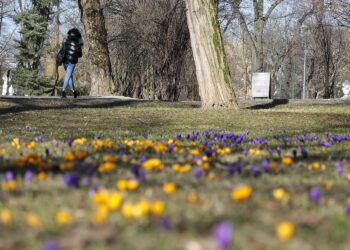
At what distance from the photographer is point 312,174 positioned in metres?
4.13

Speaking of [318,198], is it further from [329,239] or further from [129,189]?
[129,189]

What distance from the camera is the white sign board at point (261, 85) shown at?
31.7 meters

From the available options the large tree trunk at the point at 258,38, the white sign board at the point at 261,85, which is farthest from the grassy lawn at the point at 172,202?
the large tree trunk at the point at 258,38

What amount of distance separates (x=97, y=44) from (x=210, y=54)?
1096cm

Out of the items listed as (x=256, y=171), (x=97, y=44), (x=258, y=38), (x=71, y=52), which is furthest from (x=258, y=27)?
(x=256, y=171)

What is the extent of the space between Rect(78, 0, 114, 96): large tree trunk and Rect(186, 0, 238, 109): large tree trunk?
10270 mm

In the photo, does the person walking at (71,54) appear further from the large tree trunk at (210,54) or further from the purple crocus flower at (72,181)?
the purple crocus flower at (72,181)

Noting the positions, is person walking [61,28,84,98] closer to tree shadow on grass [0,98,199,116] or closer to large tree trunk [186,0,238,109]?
tree shadow on grass [0,98,199,116]

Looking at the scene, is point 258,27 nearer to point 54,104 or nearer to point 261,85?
point 261,85

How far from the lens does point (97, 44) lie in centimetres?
2577

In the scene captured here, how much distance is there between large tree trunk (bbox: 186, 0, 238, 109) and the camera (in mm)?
16125

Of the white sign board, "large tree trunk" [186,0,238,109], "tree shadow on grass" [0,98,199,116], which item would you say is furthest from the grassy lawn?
the white sign board

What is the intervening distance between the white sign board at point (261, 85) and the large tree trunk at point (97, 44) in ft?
32.9

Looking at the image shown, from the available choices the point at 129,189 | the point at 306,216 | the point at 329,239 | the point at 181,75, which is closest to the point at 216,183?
the point at 129,189
